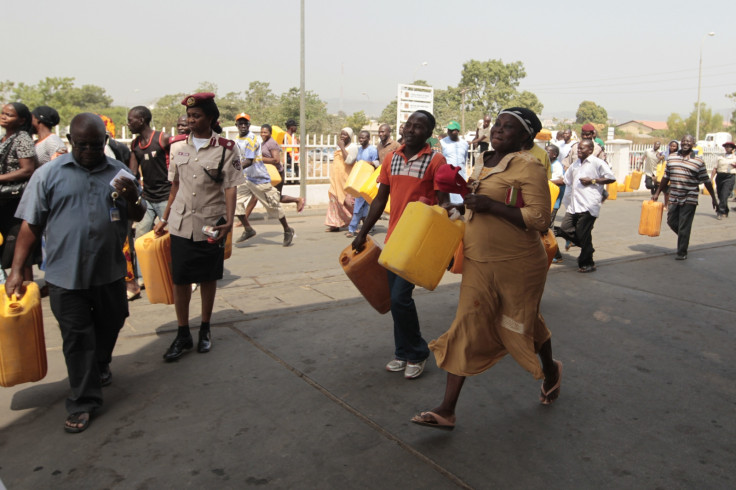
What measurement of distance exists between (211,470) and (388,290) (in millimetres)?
1829

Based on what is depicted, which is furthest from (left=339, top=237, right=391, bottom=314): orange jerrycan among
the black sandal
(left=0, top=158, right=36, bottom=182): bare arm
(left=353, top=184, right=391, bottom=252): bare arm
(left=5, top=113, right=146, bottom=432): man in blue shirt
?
(left=0, top=158, right=36, bottom=182): bare arm

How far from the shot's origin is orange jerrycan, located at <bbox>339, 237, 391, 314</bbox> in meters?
4.24

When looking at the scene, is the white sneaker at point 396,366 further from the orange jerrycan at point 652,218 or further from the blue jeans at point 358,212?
the blue jeans at point 358,212

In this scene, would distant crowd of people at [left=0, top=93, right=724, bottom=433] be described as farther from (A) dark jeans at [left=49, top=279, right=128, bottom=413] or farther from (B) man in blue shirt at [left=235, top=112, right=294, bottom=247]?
(B) man in blue shirt at [left=235, top=112, right=294, bottom=247]

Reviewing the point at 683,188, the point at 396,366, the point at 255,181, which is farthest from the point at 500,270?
the point at 255,181

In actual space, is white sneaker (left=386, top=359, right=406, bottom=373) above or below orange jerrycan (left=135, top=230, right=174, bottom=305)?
below

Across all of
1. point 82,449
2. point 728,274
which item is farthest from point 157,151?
point 728,274

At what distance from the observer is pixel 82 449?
3191mm

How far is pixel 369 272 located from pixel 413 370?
74cm

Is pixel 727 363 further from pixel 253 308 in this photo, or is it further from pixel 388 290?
pixel 253 308

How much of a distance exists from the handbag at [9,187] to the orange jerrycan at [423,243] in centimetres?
335

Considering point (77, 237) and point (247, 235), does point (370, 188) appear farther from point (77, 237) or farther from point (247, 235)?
point (77, 237)

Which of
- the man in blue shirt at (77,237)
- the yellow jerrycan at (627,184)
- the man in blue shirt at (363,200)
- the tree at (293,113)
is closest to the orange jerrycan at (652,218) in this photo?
the man in blue shirt at (363,200)

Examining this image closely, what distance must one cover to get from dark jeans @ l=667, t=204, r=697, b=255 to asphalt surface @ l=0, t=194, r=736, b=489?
284 cm
